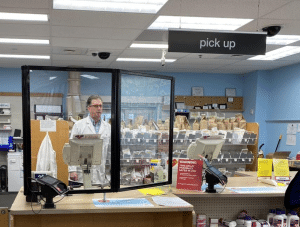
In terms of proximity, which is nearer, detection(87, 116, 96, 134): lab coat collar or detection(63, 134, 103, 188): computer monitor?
detection(63, 134, 103, 188): computer monitor

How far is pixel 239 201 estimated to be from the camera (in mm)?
4340

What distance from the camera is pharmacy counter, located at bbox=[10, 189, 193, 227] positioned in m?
3.11

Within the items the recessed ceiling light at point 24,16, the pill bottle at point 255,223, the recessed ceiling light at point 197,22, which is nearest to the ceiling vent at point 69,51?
the recessed ceiling light at point 24,16

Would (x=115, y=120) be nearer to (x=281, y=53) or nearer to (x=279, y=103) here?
(x=281, y=53)

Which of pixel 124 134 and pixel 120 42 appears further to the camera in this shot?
pixel 120 42

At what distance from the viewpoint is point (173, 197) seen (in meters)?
3.60

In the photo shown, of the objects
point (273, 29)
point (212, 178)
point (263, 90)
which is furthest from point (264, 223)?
point (263, 90)

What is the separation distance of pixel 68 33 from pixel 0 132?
581cm

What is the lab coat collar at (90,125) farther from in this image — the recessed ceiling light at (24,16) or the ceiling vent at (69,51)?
the ceiling vent at (69,51)

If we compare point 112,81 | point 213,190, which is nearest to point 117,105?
point 112,81

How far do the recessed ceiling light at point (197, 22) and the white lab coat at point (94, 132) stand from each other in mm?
2550

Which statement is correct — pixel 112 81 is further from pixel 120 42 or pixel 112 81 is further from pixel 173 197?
pixel 120 42

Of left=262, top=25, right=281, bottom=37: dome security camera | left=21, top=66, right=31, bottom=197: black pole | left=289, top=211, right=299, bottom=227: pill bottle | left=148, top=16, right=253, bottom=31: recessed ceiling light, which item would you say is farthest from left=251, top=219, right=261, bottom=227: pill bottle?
left=262, top=25, right=281, bottom=37: dome security camera

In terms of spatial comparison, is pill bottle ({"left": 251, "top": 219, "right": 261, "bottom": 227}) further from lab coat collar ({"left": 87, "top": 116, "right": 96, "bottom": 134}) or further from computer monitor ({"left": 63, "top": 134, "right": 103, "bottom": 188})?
lab coat collar ({"left": 87, "top": 116, "right": 96, "bottom": 134})
